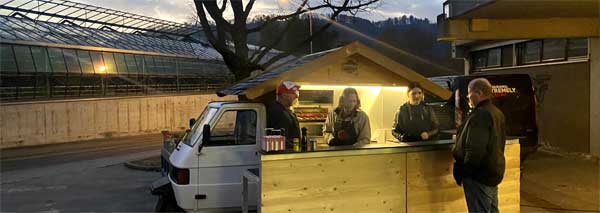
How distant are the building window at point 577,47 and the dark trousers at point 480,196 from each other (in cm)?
887

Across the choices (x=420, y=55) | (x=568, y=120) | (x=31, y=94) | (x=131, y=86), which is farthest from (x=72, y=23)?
(x=568, y=120)

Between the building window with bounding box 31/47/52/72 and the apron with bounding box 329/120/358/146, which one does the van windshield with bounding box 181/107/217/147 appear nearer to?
the apron with bounding box 329/120/358/146

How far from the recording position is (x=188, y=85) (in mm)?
38062

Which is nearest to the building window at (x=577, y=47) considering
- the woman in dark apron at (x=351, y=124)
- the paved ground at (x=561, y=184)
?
the paved ground at (x=561, y=184)

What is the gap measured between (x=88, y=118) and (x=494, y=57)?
62.5 ft

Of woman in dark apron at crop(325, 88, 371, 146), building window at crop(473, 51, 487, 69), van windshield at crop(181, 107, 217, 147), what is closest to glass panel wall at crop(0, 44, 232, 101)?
building window at crop(473, 51, 487, 69)

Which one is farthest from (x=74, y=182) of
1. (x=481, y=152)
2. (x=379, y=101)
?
(x=481, y=152)

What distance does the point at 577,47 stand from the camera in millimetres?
12352

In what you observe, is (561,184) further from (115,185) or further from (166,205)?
(115,185)

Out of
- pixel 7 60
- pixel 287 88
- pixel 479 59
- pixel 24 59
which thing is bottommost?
pixel 287 88

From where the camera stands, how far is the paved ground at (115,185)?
792cm

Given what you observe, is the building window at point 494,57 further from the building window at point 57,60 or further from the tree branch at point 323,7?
the building window at point 57,60

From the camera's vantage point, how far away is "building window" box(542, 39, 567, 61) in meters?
12.9

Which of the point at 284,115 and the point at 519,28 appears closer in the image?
the point at 284,115
